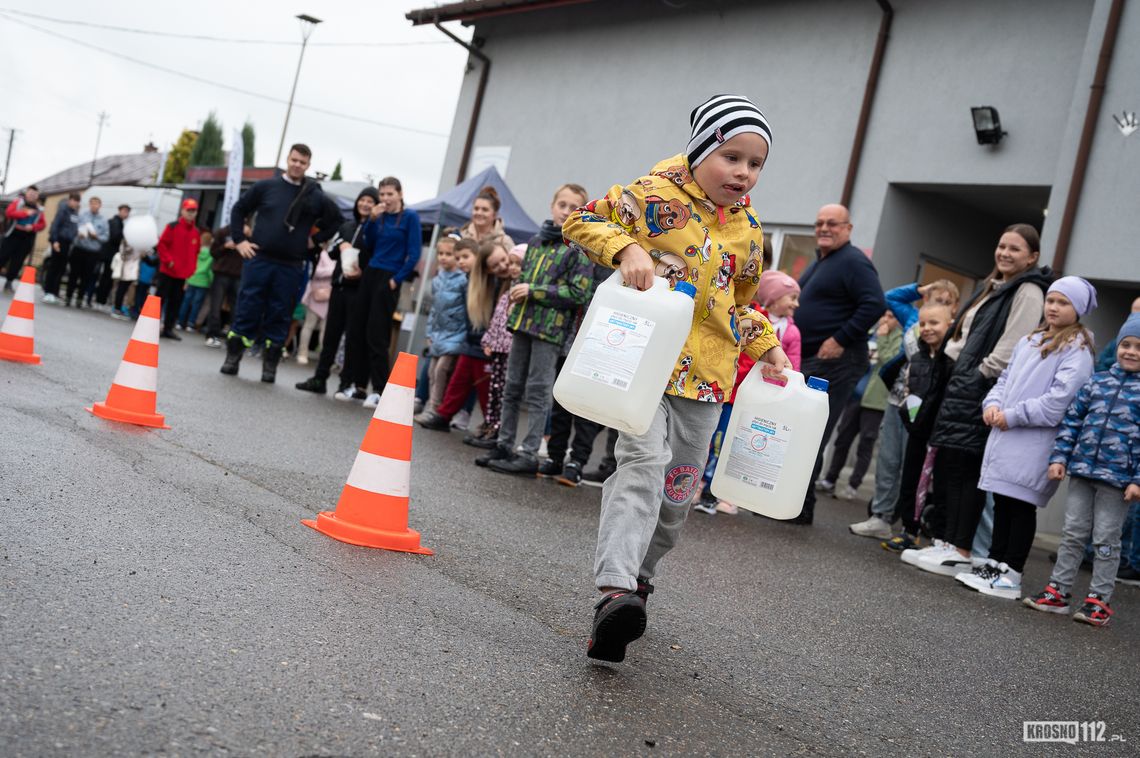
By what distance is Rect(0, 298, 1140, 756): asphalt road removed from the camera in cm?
249

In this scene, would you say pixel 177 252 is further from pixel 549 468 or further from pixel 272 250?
pixel 549 468

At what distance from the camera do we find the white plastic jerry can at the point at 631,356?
10.7 ft

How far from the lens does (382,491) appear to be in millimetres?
4496

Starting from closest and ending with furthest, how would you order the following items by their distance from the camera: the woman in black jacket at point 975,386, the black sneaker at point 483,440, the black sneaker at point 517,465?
the woman in black jacket at point 975,386
the black sneaker at point 517,465
the black sneaker at point 483,440

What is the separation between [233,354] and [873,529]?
612 cm

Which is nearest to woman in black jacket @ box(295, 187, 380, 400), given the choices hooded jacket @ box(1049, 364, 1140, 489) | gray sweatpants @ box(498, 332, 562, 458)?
gray sweatpants @ box(498, 332, 562, 458)

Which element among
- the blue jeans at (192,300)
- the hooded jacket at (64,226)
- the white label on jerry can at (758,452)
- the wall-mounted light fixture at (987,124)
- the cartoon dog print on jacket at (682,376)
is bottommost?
the blue jeans at (192,300)

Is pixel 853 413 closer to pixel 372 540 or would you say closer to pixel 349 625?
pixel 372 540

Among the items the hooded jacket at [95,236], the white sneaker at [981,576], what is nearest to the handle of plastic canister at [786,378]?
the white sneaker at [981,576]

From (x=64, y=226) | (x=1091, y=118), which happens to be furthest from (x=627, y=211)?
(x=64, y=226)

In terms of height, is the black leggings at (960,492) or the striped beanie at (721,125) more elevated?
the striped beanie at (721,125)

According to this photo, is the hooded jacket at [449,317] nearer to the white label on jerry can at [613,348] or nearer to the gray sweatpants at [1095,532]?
the gray sweatpants at [1095,532]

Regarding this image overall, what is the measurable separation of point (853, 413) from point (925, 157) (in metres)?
3.51

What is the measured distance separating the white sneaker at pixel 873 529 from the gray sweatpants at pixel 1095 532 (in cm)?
193
